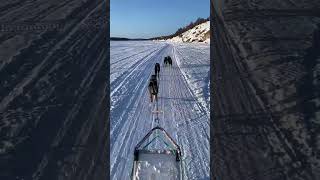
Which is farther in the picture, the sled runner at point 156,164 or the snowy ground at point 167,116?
the snowy ground at point 167,116

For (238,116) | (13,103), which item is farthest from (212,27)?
(13,103)

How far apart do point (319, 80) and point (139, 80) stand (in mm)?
12305

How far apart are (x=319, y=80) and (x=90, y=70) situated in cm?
71

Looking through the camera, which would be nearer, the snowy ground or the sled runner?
the sled runner

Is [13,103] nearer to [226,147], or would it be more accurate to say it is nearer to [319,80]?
[226,147]

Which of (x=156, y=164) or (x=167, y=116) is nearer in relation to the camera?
(x=156, y=164)

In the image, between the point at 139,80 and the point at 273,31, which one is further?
the point at 139,80

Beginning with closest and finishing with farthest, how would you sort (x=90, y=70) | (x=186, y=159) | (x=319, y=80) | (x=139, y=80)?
(x=319, y=80), (x=90, y=70), (x=186, y=159), (x=139, y=80)

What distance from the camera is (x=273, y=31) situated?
134 cm

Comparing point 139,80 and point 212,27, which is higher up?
point 212,27

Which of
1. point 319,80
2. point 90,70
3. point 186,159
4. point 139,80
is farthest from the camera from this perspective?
point 139,80

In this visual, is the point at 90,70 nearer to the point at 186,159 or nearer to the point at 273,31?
the point at 273,31

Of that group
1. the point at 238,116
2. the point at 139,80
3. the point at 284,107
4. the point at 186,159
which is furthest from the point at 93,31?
the point at 139,80

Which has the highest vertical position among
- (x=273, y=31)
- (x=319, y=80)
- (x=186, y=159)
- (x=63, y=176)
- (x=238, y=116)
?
(x=273, y=31)
